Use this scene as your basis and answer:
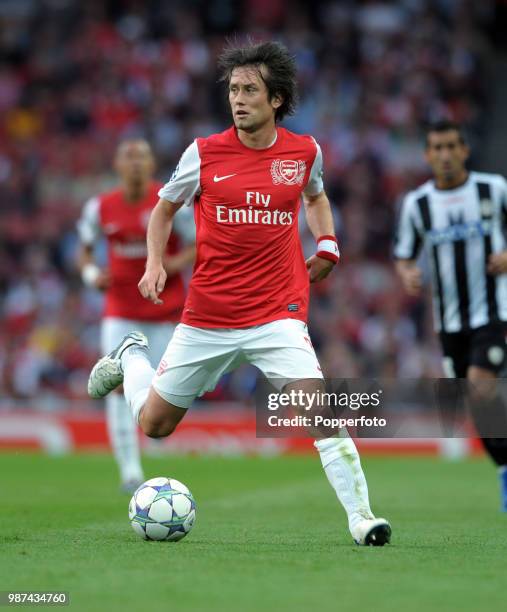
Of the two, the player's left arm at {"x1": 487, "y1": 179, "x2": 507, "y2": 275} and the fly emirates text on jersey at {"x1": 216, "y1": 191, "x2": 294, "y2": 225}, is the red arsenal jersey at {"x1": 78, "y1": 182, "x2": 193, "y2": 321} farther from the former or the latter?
the fly emirates text on jersey at {"x1": 216, "y1": 191, "x2": 294, "y2": 225}

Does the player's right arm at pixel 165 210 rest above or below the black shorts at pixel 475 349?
above

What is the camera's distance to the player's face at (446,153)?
878 centimetres

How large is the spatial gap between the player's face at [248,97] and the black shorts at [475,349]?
3.06 m

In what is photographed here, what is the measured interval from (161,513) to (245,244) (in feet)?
4.81

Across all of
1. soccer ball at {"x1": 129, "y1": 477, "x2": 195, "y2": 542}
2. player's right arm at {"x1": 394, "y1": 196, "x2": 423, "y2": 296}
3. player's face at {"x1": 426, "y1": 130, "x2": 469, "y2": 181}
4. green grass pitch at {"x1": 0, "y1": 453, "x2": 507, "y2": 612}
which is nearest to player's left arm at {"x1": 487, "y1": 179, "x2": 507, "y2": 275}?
player's face at {"x1": 426, "y1": 130, "x2": 469, "y2": 181}

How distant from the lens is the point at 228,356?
6543 mm

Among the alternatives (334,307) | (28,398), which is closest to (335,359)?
(334,307)

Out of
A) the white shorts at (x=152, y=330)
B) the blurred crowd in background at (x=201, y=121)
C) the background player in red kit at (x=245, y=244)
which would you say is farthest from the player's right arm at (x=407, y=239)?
the blurred crowd in background at (x=201, y=121)

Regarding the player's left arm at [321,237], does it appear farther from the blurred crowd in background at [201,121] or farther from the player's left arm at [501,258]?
the blurred crowd in background at [201,121]

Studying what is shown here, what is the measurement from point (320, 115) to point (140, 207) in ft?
36.3

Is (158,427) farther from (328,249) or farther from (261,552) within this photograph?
(328,249)

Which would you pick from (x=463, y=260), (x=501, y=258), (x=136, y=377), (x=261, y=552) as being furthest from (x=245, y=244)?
(x=463, y=260)

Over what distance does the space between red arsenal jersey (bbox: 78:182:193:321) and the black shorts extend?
2.42 m

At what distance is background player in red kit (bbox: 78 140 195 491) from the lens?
1008 cm
